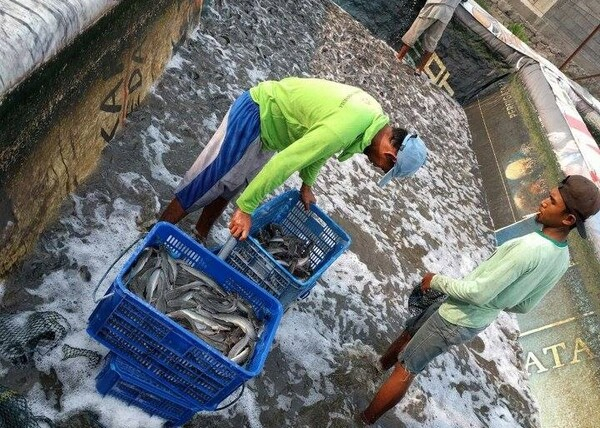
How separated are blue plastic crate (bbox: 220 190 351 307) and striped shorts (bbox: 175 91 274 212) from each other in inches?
11.3

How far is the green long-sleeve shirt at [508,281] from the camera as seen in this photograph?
3018mm

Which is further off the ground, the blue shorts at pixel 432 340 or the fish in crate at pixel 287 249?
the blue shorts at pixel 432 340

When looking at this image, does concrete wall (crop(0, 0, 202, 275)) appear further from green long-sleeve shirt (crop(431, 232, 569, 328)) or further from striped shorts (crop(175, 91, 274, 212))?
green long-sleeve shirt (crop(431, 232, 569, 328))

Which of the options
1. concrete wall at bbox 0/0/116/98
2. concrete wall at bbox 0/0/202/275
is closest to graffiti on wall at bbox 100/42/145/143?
concrete wall at bbox 0/0/202/275

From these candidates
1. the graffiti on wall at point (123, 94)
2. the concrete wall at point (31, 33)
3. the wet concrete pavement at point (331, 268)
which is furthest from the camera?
the graffiti on wall at point (123, 94)

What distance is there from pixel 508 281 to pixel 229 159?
1.85 meters

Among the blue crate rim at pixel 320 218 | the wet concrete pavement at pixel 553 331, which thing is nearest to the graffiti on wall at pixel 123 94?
the blue crate rim at pixel 320 218

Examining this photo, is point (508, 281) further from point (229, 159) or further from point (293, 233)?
point (229, 159)

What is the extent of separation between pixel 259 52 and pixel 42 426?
5710 mm

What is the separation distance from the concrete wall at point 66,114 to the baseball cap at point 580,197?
2.85 meters

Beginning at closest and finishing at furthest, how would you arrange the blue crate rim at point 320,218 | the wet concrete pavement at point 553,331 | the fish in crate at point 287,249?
the blue crate rim at point 320,218
the fish in crate at point 287,249
the wet concrete pavement at point 553,331

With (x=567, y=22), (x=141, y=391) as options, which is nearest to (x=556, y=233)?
(x=141, y=391)

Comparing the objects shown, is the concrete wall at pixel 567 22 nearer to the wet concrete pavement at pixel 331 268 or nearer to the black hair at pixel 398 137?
the wet concrete pavement at pixel 331 268

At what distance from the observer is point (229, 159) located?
3.41m
